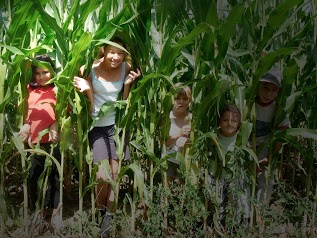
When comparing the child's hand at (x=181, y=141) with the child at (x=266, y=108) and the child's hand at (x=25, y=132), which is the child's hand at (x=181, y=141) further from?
the child's hand at (x=25, y=132)

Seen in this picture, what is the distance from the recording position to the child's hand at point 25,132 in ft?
6.27

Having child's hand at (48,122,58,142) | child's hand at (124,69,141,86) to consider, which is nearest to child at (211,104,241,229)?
child's hand at (124,69,141,86)

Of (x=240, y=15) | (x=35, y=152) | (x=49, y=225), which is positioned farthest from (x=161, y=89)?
(x=49, y=225)

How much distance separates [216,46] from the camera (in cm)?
177

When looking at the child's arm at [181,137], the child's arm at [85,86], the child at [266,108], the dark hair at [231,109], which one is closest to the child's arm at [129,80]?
the child's arm at [85,86]

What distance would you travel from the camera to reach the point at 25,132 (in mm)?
1926

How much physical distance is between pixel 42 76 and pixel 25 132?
9.5 inches

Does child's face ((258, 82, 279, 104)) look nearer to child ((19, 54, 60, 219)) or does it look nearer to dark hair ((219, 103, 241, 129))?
dark hair ((219, 103, 241, 129))

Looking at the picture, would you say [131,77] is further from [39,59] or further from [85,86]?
[39,59]

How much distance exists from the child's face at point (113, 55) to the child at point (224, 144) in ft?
1.50

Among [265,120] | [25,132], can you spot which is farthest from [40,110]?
[265,120]

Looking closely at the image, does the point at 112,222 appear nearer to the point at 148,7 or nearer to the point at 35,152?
the point at 35,152

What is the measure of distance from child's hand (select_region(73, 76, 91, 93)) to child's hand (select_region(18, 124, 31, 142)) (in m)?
0.29

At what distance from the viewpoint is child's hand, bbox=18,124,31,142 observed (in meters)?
1.91
